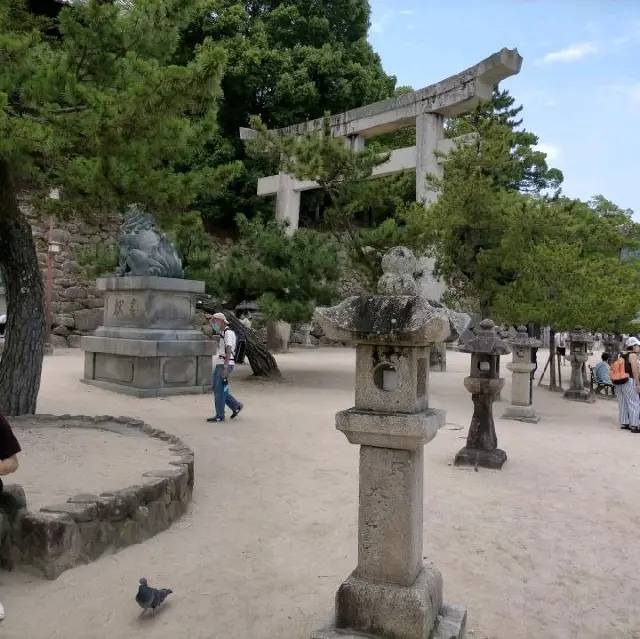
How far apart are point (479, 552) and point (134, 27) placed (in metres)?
5.70

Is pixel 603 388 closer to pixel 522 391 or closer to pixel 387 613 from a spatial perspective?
pixel 522 391

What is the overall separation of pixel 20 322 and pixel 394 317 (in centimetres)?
556

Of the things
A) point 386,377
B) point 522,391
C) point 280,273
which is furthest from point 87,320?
point 386,377

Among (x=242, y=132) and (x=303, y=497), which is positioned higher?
(x=242, y=132)

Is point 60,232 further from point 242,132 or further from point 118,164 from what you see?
point 118,164

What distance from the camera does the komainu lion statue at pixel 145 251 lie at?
34.9ft

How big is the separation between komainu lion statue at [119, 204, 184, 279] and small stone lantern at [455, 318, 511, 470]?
598 cm

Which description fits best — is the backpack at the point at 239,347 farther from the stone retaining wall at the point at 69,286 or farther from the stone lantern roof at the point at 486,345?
the stone lantern roof at the point at 486,345

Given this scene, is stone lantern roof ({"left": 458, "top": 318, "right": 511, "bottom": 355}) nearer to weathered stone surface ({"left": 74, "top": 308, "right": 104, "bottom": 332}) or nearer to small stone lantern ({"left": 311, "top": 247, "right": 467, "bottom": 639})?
small stone lantern ({"left": 311, "top": 247, "right": 467, "bottom": 639})

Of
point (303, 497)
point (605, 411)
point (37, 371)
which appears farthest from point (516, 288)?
point (37, 371)

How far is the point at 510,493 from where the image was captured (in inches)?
215

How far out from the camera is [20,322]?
22.3ft

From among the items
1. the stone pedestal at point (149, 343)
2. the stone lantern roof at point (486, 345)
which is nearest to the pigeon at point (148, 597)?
the stone lantern roof at point (486, 345)

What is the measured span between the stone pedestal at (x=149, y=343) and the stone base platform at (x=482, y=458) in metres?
5.67
